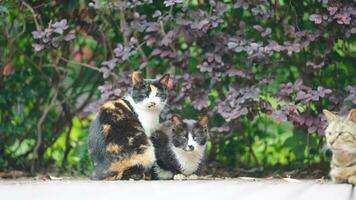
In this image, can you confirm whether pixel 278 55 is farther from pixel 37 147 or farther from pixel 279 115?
pixel 37 147

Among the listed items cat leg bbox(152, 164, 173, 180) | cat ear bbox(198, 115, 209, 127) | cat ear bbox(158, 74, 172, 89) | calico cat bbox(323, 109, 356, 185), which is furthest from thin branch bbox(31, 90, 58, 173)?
calico cat bbox(323, 109, 356, 185)

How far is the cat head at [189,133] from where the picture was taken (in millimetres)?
6234

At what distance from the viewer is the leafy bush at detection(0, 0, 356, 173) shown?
21.8 feet

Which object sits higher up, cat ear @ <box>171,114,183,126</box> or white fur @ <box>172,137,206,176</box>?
cat ear @ <box>171,114,183,126</box>

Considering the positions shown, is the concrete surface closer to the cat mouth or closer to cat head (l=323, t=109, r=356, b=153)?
cat head (l=323, t=109, r=356, b=153)

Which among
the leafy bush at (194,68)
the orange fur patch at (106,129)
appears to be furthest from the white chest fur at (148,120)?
the leafy bush at (194,68)

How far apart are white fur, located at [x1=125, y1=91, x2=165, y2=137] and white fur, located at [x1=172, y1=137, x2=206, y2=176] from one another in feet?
0.78

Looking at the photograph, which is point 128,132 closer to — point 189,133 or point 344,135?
point 189,133

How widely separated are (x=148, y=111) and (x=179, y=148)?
358 mm

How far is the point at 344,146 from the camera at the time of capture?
5.40 metres

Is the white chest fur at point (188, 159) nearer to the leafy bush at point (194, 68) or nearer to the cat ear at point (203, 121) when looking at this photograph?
the cat ear at point (203, 121)

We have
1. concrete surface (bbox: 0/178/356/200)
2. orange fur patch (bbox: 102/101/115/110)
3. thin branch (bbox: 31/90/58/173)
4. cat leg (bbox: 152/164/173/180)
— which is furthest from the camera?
thin branch (bbox: 31/90/58/173)

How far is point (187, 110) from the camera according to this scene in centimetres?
726

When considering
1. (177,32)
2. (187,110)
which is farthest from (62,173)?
(177,32)
